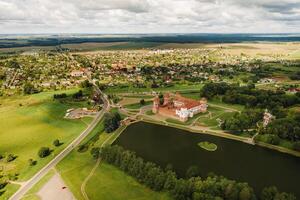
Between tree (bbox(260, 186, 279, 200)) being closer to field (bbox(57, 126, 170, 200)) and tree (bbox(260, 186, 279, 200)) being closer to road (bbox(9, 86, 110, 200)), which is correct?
field (bbox(57, 126, 170, 200))

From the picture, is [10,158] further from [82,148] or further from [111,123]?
[111,123]

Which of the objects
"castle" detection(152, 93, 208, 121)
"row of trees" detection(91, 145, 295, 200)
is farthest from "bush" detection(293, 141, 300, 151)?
"castle" detection(152, 93, 208, 121)

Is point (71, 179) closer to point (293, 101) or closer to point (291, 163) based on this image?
point (291, 163)

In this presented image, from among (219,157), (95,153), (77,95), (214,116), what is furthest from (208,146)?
(77,95)

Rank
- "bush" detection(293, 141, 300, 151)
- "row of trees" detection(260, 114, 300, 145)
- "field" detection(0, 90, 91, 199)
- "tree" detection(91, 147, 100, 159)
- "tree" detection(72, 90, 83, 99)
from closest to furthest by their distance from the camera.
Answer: "field" detection(0, 90, 91, 199)
"tree" detection(91, 147, 100, 159)
"bush" detection(293, 141, 300, 151)
"row of trees" detection(260, 114, 300, 145)
"tree" detection(72, 90, 83, 99)

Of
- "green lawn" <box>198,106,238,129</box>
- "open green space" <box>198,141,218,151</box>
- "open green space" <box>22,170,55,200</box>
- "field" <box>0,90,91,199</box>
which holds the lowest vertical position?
"field" <box>0,90,91,199</box>

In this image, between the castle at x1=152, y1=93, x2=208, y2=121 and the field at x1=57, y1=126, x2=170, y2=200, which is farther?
the castle at x1=152, y1=93, x2=208, y2=121

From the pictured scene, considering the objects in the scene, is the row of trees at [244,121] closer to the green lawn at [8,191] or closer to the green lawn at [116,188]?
the green lawn at [116,188]

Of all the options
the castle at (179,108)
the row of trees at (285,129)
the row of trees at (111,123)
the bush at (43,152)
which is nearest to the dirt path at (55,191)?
the bush at (43,152)

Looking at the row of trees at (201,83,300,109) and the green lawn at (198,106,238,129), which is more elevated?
→ the row of trees at (201,83,300,109)
